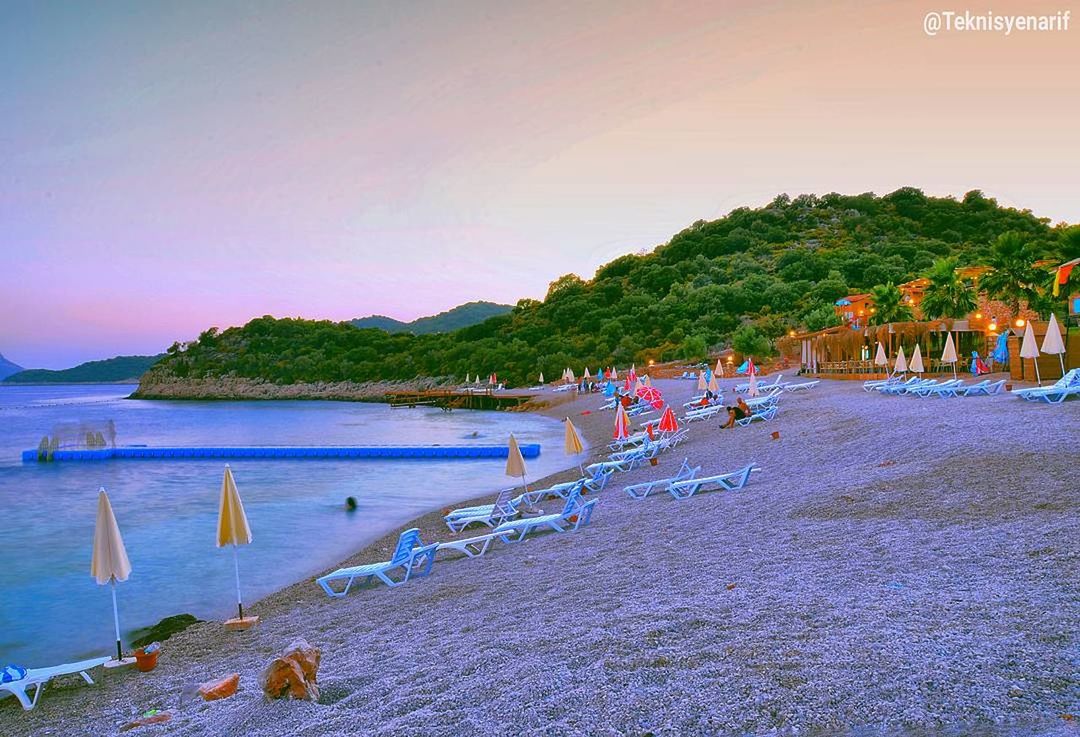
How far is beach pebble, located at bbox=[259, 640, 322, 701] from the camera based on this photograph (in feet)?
13.9

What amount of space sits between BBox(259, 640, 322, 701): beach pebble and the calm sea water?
16.1 feet

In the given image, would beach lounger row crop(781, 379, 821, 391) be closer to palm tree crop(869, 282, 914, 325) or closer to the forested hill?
palm tree crop(869, 282, 914, 325)

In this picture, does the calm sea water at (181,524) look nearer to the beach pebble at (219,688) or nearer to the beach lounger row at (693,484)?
the beach pebble at (219,688)

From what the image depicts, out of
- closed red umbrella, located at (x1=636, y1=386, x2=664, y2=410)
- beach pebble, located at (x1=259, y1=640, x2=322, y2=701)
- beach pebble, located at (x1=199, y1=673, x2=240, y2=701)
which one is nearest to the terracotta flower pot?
beach pebble, located at (x1=199, y1=673, x2=240, y2=701)

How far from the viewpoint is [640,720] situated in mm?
3133

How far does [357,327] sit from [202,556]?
10813cm

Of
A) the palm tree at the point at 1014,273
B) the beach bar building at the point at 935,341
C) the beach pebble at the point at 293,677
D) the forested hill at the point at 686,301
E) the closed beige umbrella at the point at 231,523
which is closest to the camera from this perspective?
the beach pebble at the point at 293,677

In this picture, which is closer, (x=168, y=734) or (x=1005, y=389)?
(x=168, y=734)

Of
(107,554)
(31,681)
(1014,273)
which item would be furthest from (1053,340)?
(31,681)

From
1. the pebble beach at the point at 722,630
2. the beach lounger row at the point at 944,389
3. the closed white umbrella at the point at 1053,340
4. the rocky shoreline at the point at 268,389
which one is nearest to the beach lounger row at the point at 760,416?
the beach lounger row at the point at 944,389

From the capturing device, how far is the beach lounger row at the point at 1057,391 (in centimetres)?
1249

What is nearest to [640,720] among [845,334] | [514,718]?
[514,718]

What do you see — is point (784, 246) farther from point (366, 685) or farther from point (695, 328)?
point (366, 685)

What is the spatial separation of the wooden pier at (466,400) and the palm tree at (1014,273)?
3094 centimetres
